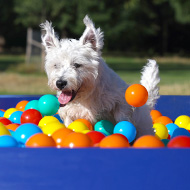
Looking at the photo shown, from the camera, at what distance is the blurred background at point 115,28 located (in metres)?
25.5

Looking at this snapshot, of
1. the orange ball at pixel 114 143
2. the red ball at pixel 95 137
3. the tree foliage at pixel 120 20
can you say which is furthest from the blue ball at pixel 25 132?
the tree foliage at pixel 120 20

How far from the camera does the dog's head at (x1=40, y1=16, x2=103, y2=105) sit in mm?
4230

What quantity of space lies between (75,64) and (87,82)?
227mm

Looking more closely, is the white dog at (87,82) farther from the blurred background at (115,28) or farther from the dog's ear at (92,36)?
the blurred background at (115,28)

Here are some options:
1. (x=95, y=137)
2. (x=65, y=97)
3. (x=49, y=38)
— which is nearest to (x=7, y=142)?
(x=95, y=137)

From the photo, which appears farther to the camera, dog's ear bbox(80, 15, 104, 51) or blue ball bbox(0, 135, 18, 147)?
dog's ear bbox(80, 15, 104, 51)

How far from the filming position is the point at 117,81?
468cm

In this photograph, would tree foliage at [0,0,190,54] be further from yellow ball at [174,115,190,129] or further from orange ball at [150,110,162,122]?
yellow ball at [174,115,190,129]

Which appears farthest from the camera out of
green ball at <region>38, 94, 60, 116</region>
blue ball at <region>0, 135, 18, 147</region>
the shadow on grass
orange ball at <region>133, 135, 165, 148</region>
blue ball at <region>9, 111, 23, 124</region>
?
the shadow on grass

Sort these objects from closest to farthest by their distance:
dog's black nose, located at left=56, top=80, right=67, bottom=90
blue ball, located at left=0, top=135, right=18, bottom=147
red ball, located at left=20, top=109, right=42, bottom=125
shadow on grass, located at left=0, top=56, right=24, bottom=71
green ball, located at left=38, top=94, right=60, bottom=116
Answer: blue ball, located at left=0, top=135, right=18, bottom=147, dog's black nose, located at left=56, top=80, right=67, bottom=90, red ball, located at left=20, top=109, right=42, bottom=125, green ball, located at left=38, top=94, right=60, bottom=116, shadow on grass, located at left=0, top=56, right=24, bottom=71

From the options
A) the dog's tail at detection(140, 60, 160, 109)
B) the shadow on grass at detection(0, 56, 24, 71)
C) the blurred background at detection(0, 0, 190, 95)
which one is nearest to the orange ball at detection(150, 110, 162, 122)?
the dog's tail at detection(140, 60, 160, 109)

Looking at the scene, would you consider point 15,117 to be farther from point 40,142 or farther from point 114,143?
point 114,143

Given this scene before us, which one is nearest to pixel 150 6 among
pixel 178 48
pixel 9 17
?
pixel 178 48

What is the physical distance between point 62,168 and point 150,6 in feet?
121
